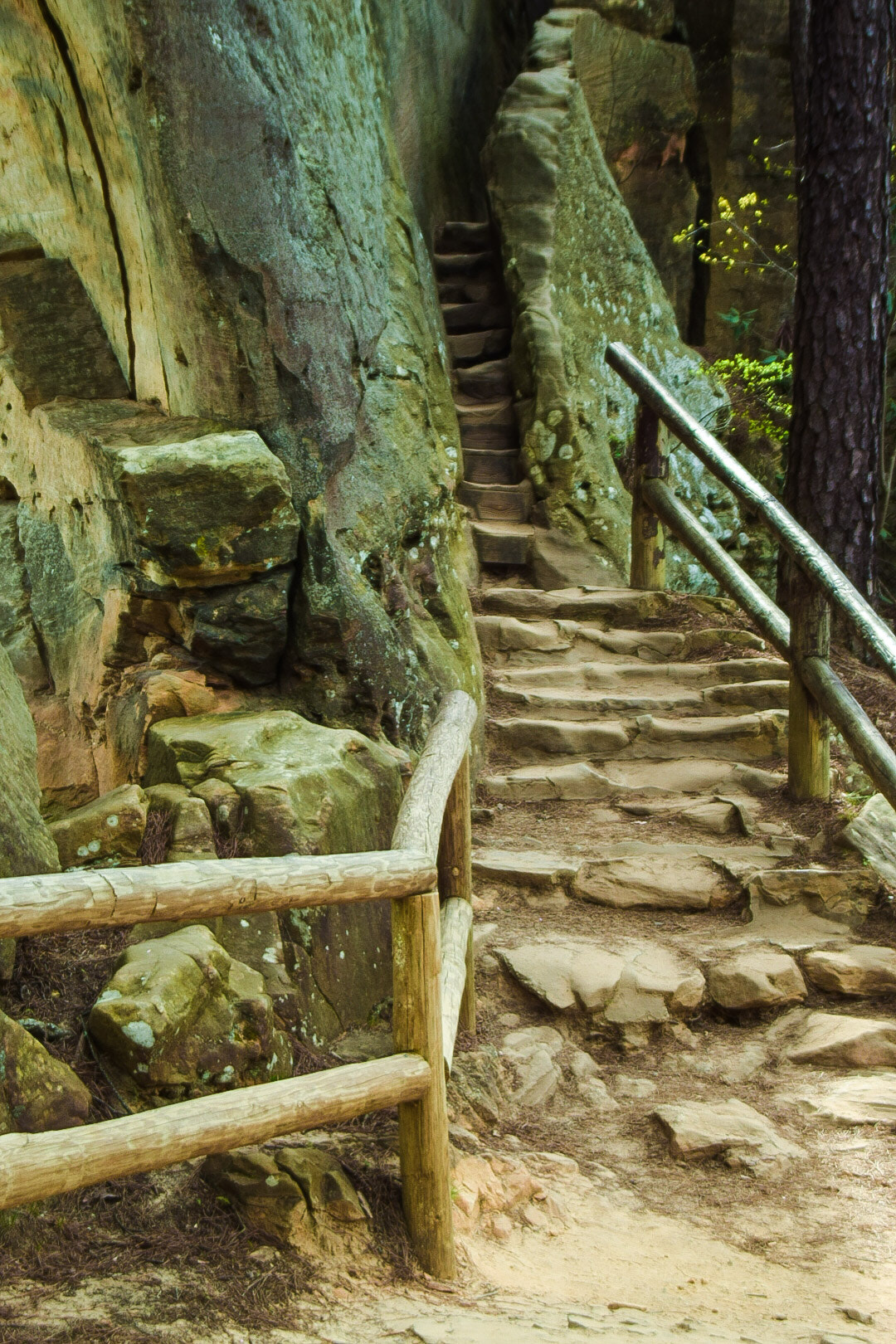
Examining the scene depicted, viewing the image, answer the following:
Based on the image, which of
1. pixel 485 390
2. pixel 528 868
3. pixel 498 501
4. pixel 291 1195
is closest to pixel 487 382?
pixel 485 390

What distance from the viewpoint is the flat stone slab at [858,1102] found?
3.15 metres

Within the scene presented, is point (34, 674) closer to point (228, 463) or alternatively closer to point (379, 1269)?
point (228, 463)

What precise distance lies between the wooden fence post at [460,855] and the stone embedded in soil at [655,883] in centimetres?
96

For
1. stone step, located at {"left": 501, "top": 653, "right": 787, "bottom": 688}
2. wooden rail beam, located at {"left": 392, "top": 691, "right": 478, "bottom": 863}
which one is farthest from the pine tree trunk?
wooden rail beam, located at {"left": 392, "top": 691, "right": 478, "bottom": 863}

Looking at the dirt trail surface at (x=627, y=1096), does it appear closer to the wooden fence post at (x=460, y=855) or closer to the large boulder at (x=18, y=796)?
the wooden fence post at (x=460, y=855)

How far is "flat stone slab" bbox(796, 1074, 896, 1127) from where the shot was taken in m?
3.15

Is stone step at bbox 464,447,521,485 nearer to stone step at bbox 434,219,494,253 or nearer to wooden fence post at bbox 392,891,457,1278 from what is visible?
stone step at bbox 434,219,494,253

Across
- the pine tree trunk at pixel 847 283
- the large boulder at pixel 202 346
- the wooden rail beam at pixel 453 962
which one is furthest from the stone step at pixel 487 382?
the wooden rail beam at pixel 453 962

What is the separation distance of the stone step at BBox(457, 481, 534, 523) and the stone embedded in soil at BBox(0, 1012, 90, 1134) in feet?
18.8

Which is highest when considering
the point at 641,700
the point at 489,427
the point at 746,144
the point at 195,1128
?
the point at 746,144

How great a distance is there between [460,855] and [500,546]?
161 inches

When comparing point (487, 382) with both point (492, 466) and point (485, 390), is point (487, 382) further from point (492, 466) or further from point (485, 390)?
point (492, 466)

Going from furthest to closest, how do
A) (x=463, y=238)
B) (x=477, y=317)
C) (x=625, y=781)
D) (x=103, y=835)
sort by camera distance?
(x=463, y=238) < (x=477, y=317) < (x=625, y=781) < (x=103, y=835)

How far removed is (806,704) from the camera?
15.0 ft
